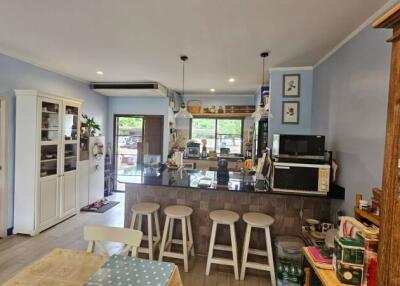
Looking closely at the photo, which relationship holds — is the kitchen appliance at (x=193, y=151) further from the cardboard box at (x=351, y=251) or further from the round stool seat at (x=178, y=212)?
the cardboard box at (x=351, y=251)

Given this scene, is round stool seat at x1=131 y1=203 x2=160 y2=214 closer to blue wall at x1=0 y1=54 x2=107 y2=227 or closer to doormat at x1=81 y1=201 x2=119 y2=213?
blue wall at x1=0 y1=54 x2=107 y2=227

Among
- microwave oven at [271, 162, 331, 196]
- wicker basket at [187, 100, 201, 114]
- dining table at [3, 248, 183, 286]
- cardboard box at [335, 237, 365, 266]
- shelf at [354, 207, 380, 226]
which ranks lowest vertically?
dining table at [3, 248, 183, 286]

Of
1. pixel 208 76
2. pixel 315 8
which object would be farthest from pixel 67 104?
pixel 315 8

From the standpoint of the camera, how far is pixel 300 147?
8.83ft

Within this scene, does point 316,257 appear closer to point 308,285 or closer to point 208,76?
point 308,285

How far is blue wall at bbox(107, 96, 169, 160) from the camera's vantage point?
5875 mm

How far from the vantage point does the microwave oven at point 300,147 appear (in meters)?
2.62

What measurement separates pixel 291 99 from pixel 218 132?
3081 millimetres

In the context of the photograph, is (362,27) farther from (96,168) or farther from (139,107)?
(96,168)

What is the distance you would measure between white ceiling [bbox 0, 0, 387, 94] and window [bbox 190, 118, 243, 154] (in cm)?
272

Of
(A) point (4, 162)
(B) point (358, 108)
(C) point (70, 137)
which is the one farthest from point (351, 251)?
(C) point (70, 137)

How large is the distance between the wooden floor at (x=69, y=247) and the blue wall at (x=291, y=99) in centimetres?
196

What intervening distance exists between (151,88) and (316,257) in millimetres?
4273

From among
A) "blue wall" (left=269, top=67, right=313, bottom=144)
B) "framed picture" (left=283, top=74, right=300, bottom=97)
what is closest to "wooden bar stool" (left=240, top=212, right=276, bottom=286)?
"blue wall" (left=269, top=67, right=313, bottom=144)
